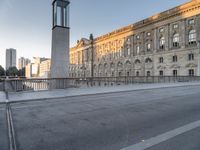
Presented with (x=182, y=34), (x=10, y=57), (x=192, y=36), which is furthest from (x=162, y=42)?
(x=10, y=57)

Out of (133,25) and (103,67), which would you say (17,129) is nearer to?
(133,25)

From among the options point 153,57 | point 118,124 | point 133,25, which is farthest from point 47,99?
point 133,25

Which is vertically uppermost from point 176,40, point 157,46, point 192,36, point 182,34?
point 182,34

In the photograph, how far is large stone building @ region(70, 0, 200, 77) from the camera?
42.5m

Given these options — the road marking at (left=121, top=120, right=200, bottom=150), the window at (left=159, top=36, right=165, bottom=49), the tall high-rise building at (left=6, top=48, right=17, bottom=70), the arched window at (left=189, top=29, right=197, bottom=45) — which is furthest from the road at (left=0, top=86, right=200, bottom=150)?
the tall high-rise building at (left=6, top=48, right=17, bottom=70)

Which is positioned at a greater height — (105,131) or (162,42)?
(162,42)

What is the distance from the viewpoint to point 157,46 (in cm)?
5116

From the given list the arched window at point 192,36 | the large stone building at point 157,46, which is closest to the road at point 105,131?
the large stone building at point 157,46

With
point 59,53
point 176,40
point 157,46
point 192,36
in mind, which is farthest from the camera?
point 157,46

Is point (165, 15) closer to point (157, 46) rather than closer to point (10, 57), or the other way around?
point (157, 46)

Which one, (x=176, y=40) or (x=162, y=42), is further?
(x=162, y=42)

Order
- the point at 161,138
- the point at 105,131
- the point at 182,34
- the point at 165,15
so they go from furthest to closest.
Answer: the point at 165,15 → the point at 182,34 → the point at 105,131 → the point at 161,138

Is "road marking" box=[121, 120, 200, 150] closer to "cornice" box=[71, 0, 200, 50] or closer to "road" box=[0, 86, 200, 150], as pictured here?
"road" box=[0, 86, 200, 150]

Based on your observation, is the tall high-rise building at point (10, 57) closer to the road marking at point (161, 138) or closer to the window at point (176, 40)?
the window at point (176, 40)
